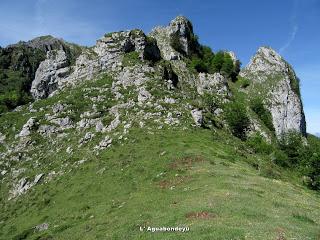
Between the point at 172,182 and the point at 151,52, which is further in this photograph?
the point at 151,52

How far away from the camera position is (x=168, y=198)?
45.1 m

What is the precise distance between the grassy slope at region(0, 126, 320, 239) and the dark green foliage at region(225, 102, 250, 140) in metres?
34.1

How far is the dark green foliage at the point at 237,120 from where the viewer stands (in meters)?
112

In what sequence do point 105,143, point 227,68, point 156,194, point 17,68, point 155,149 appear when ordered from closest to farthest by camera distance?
point 156,194, point 155,149, point 105,143, point 227,68, point 17,68

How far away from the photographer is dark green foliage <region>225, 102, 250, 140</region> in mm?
→ 111688

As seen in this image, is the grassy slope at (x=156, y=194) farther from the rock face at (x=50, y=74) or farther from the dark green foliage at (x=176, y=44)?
the dark green foliage at (x=176, y=44)

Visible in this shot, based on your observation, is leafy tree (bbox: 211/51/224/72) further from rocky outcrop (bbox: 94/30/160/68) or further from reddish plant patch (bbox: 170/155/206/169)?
reddish plant patch (bbox: 170/155/206/169)

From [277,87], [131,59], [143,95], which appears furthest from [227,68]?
[143,95]

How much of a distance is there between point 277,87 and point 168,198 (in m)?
111

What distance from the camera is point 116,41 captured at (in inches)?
4820

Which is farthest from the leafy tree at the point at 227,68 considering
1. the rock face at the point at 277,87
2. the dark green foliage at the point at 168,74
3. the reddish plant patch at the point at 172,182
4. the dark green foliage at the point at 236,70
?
the reddish plant patch at the point at 172,182

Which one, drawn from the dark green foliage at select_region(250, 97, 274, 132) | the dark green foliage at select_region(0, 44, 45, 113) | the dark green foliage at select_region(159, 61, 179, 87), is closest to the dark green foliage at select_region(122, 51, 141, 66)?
the dark green foliage at select_region(159, 61, 179, 87)

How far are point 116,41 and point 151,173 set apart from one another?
7372cm

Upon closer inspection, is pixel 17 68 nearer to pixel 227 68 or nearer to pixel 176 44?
pixel 176 44
